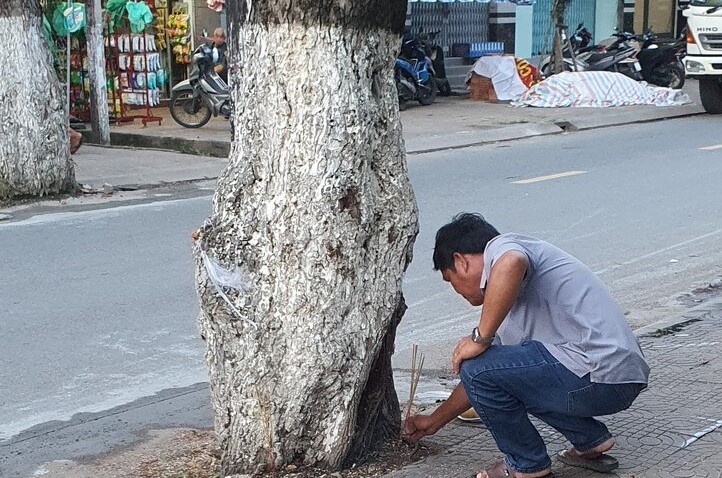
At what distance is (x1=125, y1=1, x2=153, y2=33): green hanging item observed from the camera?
1616 centimetres

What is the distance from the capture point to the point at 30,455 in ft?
15.6

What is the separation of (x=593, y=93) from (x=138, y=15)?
8.12 m

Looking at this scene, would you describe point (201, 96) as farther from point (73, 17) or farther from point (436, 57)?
point (436, 57)

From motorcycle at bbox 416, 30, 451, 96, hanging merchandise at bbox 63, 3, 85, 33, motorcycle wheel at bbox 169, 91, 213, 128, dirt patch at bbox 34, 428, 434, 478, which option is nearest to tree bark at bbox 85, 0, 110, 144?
hanging merchandise at bbox 63, 3, 85, 33

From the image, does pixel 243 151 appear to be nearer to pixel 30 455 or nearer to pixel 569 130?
pixel 30 455

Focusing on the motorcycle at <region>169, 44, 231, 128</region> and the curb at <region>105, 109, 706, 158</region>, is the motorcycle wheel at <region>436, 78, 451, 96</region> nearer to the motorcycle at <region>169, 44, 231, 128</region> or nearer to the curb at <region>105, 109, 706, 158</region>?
the curb at <region>105, 109, 706, 158</region>

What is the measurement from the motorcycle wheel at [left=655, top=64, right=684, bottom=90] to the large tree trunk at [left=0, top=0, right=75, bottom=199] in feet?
45.2

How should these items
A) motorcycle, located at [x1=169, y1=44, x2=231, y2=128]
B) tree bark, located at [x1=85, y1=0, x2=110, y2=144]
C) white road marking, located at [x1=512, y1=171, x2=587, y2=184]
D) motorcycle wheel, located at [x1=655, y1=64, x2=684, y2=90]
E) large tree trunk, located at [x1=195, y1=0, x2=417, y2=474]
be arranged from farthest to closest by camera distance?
motorcycle wheel, located at [x1=655, y1=64, x2=684, y2=90]
motorcycle, located at [x1=169, y1=44, x2=231, y2=128]
tree bark, located at [x1=85, y1=0, x2=110, y2=144]
white road marking, located at [x1=512, y1=171, x2=587, y2=184]
large tree trunk, located at [x1=195, y1=0, x2=417, y2=474]

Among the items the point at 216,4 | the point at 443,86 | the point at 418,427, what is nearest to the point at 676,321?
the point at 418,427

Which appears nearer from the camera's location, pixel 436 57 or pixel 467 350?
pixel 467 350

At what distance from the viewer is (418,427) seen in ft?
13.5

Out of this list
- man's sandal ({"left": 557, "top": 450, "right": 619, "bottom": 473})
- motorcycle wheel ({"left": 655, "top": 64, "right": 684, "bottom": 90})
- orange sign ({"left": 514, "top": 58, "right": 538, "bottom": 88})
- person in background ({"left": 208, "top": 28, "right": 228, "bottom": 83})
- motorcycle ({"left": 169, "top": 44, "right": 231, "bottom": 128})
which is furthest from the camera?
motorcycle wheel ({"left": 655, "top": 64, "right": 684, "bottom": 90})

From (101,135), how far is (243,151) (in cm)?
1166

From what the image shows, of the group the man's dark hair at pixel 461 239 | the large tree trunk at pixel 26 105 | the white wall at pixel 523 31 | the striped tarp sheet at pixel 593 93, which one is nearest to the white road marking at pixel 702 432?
the man's dark hair at pixel 461 239
